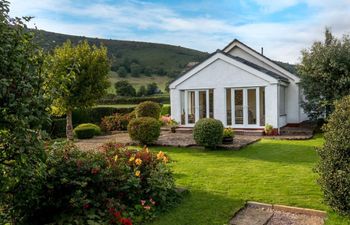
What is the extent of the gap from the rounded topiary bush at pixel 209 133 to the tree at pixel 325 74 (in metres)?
8.49

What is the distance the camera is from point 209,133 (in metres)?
13.4

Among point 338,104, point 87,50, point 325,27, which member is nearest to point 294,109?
point 325,27

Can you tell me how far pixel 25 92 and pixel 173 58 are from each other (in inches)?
3044

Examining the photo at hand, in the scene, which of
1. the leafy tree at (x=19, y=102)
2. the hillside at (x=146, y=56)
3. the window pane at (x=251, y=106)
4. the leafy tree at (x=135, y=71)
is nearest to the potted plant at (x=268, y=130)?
the window pane at (x=251, y=106)

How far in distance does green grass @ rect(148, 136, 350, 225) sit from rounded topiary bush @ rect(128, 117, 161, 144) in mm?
1739

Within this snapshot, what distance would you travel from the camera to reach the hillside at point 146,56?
6390 centimetres

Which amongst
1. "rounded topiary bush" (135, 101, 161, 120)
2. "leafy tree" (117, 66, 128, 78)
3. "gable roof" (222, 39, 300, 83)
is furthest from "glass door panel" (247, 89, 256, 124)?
"leafy tree" (117, 66, 128, 78)

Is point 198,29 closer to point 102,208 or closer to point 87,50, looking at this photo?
point 87,50

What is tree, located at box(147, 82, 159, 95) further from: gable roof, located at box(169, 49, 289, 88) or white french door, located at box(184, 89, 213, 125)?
white french door, located at box(184, 89, 213, 125)

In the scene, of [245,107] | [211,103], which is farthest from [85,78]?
[245,107]

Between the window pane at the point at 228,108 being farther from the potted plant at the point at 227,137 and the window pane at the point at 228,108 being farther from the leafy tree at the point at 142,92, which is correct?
the leafy tree at the point at 142,92

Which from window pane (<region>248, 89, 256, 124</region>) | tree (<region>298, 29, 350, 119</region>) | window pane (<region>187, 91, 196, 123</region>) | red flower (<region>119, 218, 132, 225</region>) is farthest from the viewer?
window pane (<region>187, 91, 196, 123</region>)

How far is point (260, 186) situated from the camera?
25.9 ft

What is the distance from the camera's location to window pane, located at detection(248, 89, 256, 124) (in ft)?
64.3
